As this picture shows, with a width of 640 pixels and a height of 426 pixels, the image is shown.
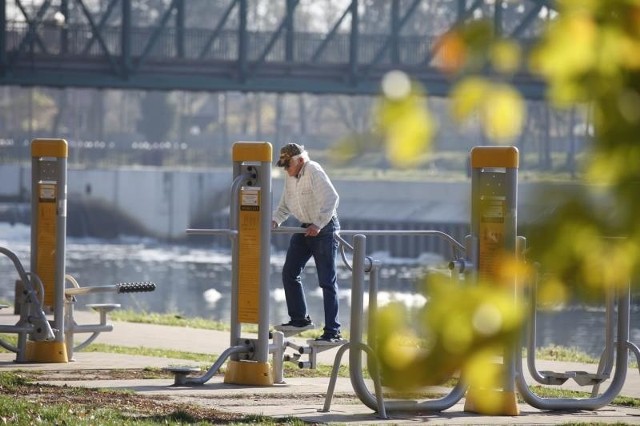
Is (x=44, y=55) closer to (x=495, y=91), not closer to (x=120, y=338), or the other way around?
(x=120, y=338)

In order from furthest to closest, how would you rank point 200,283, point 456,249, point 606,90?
1. point 200,283
2. point 456,249
3. point 606,90

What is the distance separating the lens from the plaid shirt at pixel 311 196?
10641 millimetres

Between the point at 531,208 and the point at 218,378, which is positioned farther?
the point at 218,378

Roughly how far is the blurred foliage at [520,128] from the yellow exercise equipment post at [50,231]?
9.78 meters

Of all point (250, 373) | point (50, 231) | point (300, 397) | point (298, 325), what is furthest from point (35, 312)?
point (300, 397)

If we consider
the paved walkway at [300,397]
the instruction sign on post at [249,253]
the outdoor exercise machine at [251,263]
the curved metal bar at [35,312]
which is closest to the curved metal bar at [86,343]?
the paved walkway at [300,397]

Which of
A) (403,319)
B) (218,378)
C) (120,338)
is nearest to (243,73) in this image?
(120,338)

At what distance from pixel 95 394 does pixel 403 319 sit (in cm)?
744

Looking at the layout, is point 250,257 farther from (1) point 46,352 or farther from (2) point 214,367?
(1) point 46,352

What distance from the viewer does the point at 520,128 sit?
5.29 ft

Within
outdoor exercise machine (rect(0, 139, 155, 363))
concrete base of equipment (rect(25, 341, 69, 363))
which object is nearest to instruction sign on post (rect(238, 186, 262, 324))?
outdoor exercise machine (rect(0, 139, 155, 363))

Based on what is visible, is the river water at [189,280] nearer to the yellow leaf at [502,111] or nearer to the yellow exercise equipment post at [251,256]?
the yellow exercise equipment post at [251,256]

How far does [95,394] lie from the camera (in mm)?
8914

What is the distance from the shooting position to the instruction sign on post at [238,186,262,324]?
32.3ft
